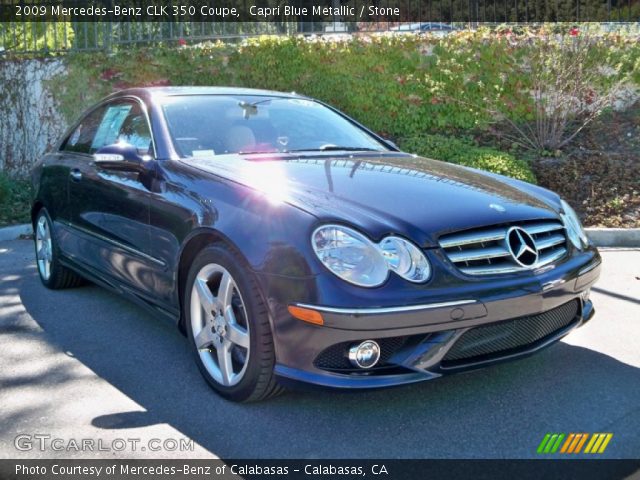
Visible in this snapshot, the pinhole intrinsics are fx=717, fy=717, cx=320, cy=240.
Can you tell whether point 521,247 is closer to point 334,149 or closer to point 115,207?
point 334,149

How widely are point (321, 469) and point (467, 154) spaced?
19.9 ft

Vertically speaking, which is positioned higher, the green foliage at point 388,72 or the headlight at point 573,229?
the green foliage at point 388,72

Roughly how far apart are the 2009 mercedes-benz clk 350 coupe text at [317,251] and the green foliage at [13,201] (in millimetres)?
4352

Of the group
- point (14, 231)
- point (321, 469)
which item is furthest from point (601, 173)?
point (14, 231)

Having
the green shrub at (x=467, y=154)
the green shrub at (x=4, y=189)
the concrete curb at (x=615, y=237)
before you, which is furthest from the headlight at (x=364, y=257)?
the green shrub at (x=4, y=189)

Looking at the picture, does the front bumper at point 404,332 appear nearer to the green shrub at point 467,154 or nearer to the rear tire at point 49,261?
the rear tire at point 49,261

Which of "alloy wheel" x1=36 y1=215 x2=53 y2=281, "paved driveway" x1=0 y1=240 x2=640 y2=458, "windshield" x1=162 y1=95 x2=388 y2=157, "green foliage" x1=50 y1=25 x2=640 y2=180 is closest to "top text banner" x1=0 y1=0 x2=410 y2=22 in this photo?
"green foliage" x1=50 y1=25 x2=640 y2=180

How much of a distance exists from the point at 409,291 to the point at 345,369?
16.7 inches

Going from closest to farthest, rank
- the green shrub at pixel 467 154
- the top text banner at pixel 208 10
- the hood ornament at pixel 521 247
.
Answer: the hood ornament at pixel 521 247 → the green shrub at pixel 467 154 → the top text banner at pixel 208 10

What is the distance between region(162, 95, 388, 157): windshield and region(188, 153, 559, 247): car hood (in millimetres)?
221

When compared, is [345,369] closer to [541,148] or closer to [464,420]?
[464,420]

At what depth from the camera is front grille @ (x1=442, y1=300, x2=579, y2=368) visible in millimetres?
3045

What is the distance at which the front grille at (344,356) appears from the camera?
2965 mm

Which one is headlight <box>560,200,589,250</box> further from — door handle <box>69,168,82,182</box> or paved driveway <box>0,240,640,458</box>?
door handle <box>69,168,82,182</box>
